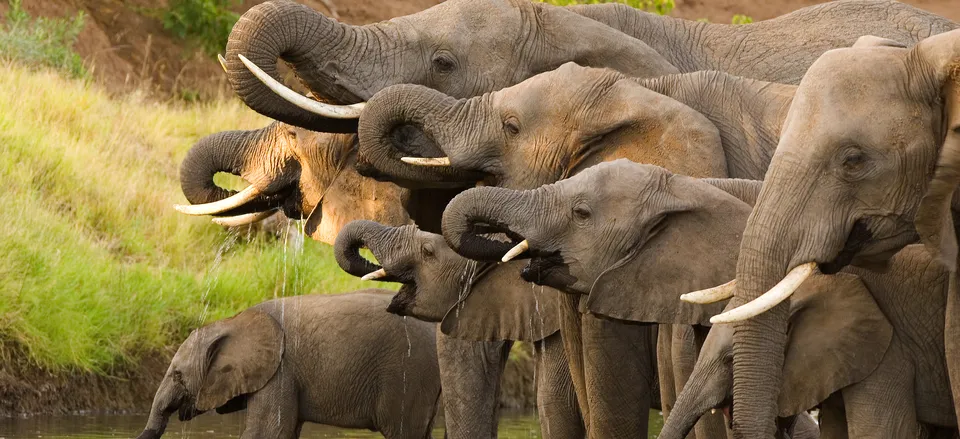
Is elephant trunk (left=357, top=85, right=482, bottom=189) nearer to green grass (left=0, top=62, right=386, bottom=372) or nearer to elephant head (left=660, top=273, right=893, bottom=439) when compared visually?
elephant head (left=660, top=273, right=893, bottom=439)

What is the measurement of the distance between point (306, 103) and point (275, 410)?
191cm

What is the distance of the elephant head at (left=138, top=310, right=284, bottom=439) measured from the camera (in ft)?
30.2

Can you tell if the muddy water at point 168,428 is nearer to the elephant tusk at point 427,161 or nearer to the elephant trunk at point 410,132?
the elephant trunk at point 410,132

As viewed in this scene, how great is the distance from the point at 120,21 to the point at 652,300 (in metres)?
15.9

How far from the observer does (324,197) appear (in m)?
8.72

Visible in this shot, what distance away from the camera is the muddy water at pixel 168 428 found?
10.5 metres

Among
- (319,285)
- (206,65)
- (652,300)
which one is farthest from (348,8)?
(652,300)

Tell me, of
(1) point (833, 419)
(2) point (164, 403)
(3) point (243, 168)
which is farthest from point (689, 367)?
(2) point (164, 403)

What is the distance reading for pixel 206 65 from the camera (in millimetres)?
21688

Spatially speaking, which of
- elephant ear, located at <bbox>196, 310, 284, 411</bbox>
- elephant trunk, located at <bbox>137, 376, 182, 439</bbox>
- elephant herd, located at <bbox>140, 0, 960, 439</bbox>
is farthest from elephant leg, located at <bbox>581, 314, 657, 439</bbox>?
elephant trunk, located at <bbox>137, 376, 182, 439</bbox>

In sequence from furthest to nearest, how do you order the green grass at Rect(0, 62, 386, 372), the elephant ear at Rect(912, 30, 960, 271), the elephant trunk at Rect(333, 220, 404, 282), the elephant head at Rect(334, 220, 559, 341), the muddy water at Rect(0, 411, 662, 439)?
1. the green grass at Rect(0, 62, 386, 372)
2. the muddy water at Rect(0, 411, 662, 439)
3. the elephant trunk at Rect(333, 220, 404, 282)
4. the elephant head at Rect(334, 220, 559, 341)
5. the elephant ear at Rect(912, 30, 960, 271)

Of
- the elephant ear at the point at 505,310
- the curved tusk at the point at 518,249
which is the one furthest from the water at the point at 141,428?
the curved tusk at the point at 518,249

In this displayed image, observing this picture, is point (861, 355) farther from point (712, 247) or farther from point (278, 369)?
point (278, 369)

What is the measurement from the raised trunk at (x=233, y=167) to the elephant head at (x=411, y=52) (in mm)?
927
